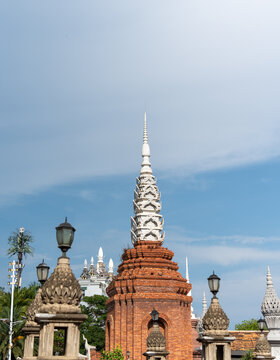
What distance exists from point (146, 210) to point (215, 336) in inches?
1088

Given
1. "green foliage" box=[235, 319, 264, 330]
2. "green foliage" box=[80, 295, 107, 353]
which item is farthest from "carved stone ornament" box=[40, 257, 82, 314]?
"green foliage" box=[235, 319, 264, 330]

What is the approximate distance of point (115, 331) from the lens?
38.1 meters

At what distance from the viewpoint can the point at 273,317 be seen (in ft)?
97.2

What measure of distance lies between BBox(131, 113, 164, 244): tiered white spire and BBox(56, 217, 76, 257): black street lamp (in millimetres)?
30207

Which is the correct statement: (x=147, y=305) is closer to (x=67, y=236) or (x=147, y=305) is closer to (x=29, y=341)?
(x=29, y=341)

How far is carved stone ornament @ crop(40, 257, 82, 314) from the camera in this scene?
1169cm

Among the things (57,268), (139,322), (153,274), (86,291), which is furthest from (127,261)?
(86,291)

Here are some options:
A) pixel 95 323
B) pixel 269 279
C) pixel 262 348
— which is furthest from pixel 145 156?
pixel 95 323

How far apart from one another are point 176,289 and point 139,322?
12.9ft

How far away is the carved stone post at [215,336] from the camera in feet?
52.3

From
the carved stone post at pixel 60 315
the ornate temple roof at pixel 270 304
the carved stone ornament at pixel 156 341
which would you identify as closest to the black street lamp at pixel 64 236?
the carved stone post at pixel 60 315

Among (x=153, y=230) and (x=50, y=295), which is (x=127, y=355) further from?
(x=50, y=295)

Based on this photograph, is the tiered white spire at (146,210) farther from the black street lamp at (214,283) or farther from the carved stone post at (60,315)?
the carved stone post at (60,315)

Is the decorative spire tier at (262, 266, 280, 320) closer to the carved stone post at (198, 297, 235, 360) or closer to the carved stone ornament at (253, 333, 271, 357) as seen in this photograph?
the carved stone ornament at (253, 333, 271, 357)
